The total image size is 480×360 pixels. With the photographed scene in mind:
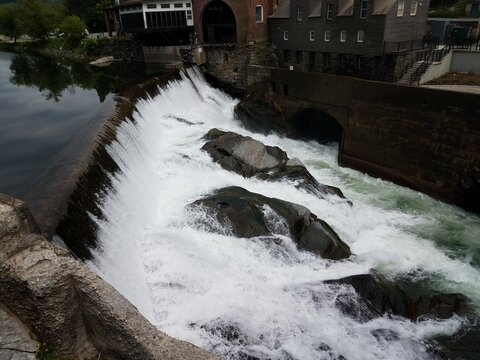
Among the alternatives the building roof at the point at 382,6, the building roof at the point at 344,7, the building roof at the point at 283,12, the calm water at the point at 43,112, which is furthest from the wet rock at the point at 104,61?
the building roof at the point at 382,6

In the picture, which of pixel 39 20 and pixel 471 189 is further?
pixel 39 20

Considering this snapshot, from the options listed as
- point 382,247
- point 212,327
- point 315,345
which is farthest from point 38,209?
point 382,247

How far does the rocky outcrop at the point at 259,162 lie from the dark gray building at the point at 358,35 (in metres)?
9.21

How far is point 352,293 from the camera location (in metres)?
10.7

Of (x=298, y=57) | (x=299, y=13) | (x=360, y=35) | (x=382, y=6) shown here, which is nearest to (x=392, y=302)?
(x=360, y=35)

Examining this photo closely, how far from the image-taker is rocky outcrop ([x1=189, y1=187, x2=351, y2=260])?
1235cm

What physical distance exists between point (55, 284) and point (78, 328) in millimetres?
980

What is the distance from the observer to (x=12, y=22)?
69188 mm

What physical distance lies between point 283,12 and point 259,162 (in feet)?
57.6

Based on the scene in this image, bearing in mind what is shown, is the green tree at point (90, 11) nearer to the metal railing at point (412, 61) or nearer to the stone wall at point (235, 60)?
the stone wall at point (235, 60)

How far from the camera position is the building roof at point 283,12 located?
2952 centimetres

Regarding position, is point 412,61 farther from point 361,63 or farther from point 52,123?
point 52,123

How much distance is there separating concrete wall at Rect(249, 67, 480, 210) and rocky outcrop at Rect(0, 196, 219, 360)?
1468 centimetres

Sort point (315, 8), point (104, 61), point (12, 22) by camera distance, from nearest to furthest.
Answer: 1. point (315, 8)
2. point (104, 61)
3. point (12, 22)
